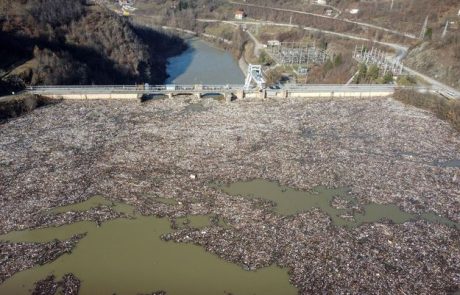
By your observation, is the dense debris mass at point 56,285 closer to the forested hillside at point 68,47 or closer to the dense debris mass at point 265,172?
the dense debris mass at point 265,172

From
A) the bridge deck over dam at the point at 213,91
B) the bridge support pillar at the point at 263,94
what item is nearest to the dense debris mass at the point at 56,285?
the bridge deck over dam at the point at 213,91

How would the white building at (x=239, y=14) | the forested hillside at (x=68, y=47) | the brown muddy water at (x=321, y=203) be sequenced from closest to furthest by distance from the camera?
the brown muddy water at (x=321, y=203), the forested hillside at (x=68, y=47), the white building at (x=239, y=14)

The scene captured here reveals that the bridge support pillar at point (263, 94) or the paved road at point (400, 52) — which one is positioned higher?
the paved road at point (400, 52)

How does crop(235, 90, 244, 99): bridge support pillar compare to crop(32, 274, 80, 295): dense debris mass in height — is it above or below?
above

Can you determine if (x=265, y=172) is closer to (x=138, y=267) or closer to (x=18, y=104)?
(x=138, y=267)

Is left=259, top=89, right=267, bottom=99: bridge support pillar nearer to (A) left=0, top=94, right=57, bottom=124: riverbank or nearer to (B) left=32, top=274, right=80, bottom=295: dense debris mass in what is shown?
(A) left=0, top=94, right=57, bottom=124: riverbank

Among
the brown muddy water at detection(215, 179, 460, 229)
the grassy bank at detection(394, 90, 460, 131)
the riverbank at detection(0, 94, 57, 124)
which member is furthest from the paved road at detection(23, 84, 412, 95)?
the brown muddy water at detection(215, 179, 460, 229)

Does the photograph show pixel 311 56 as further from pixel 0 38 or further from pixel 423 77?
pixel 0 38
